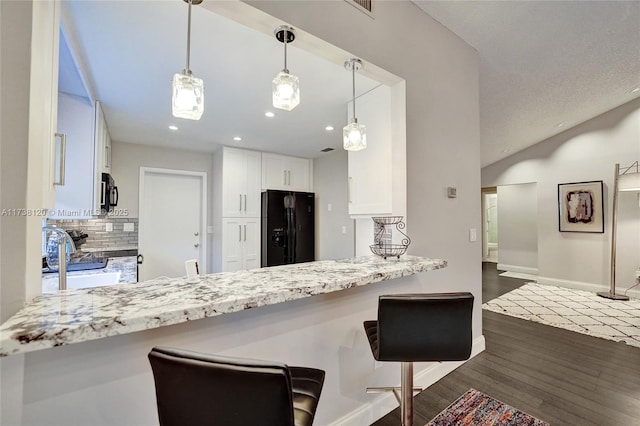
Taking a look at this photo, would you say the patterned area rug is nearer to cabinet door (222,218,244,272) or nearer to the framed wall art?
the framed wall art

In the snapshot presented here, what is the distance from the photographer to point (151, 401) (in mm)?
972

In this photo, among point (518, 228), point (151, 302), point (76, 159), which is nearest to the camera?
point (151, 302)

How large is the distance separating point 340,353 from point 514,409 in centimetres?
132

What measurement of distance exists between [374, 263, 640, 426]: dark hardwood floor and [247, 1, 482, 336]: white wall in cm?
42

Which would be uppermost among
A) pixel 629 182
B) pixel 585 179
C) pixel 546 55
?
pixel 546 55

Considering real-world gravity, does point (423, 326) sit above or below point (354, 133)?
below

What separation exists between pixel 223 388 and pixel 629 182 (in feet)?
19.6

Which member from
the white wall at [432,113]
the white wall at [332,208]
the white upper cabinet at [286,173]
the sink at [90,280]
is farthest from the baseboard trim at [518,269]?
the sink at [90,280]

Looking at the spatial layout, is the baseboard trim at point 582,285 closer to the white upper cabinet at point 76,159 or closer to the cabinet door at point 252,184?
the cabinet door at point 252,184

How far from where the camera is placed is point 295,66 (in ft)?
6.83

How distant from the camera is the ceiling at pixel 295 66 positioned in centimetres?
169

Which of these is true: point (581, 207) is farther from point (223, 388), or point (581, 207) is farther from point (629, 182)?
point (223, 388)

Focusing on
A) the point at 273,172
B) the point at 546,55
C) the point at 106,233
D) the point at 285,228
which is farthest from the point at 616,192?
the point at 106,233

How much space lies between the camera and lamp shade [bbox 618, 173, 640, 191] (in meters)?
3.89
